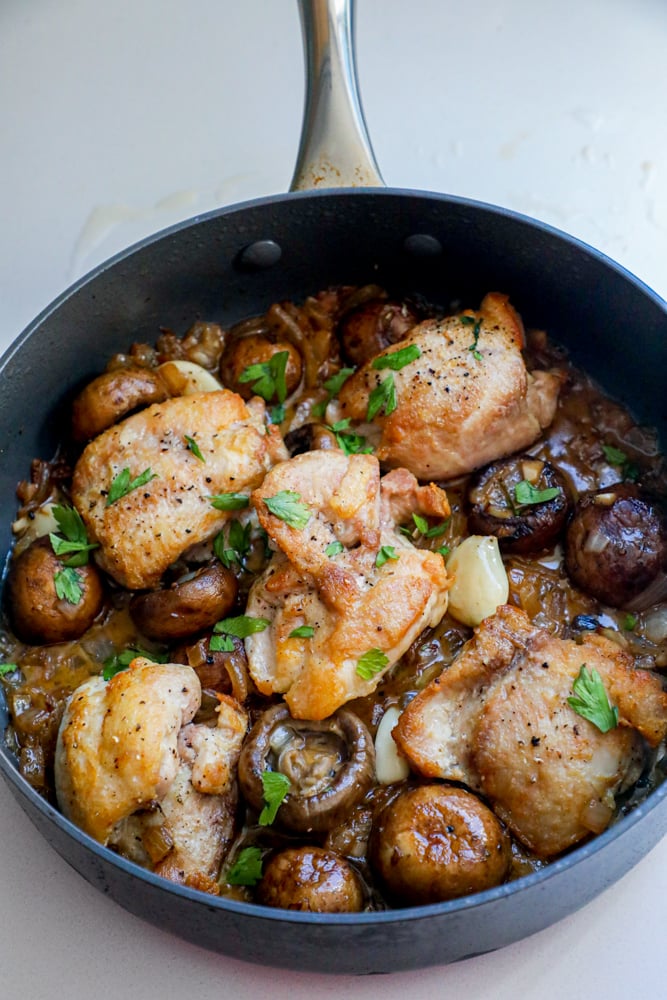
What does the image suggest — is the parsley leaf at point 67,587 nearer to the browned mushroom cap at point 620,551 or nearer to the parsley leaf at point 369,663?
the parsley leaf at point 369,663

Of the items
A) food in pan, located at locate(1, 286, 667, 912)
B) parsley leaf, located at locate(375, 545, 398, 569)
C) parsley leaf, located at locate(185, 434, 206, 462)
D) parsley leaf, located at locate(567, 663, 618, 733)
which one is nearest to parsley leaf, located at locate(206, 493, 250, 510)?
food in pan, located at locate(1, 286, 667, 912)

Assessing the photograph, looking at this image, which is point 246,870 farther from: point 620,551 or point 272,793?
point 620,551

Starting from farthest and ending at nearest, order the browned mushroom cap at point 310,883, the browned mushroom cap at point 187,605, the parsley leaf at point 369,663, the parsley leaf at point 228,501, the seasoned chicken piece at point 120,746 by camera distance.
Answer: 1. the parsley leaf at point 228,501
2. the browned mushroom cap at point 187,605
3. the parsley leaf at point 369,663
4. the seasoned chicken piece at point 120,746
5. the browned mushroom cap at point 310,883

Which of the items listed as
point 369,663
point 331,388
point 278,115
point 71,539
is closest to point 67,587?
point 71,539

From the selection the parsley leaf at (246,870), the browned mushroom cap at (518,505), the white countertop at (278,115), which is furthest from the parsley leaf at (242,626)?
the white countertop at (278,115)

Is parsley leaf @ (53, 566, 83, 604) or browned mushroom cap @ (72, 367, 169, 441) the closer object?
parsley leaf @ (53, 566, 83, 604)

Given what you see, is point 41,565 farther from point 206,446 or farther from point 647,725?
point 647,725

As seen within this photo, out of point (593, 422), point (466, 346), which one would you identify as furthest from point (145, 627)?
point (593, 422)

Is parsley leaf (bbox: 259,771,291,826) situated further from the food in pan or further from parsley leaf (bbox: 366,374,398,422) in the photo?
parsley leaf (bbox: 366,374,398,422)
